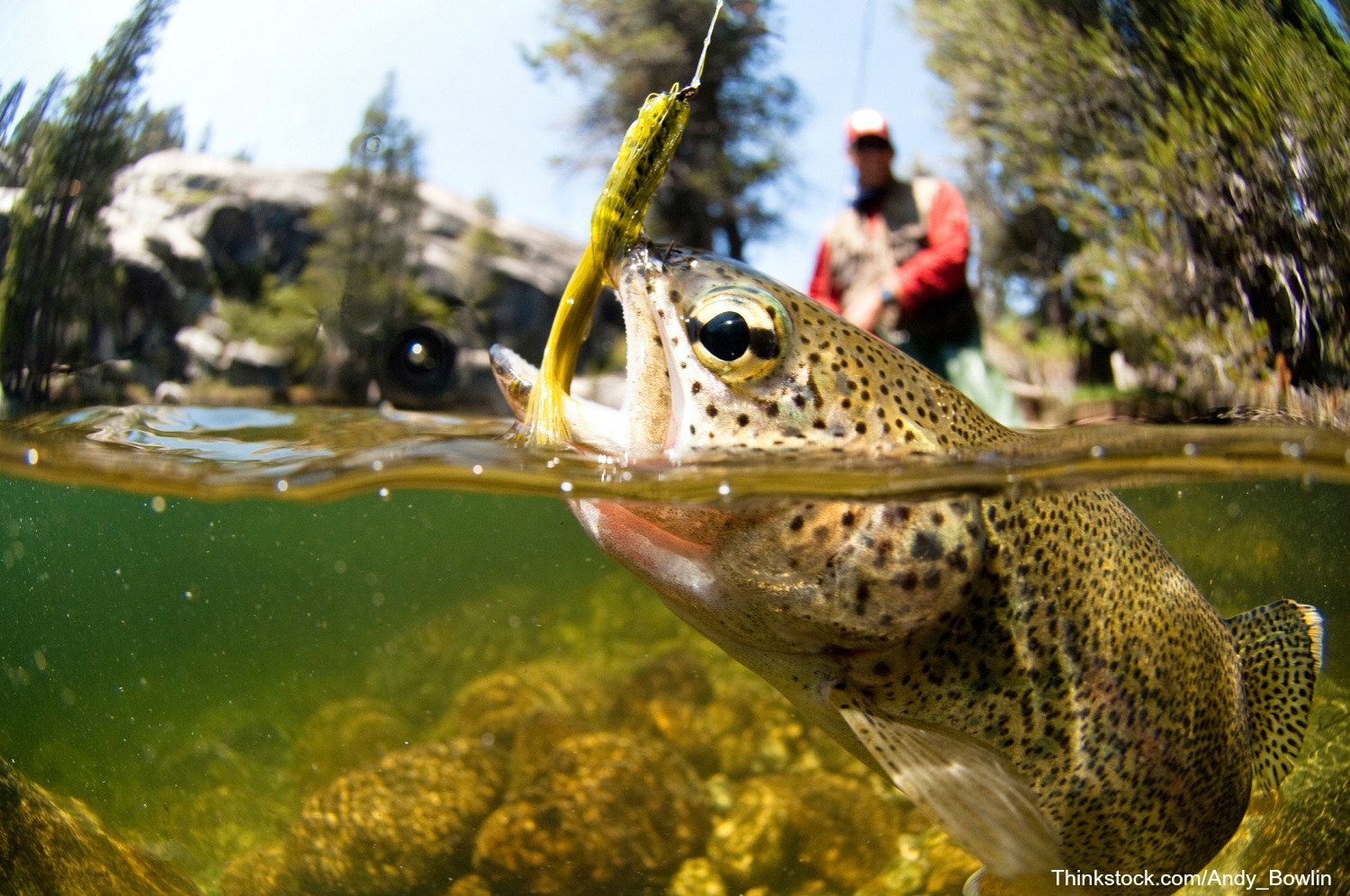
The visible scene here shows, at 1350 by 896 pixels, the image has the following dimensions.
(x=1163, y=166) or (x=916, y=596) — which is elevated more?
(x=1163, y=166)

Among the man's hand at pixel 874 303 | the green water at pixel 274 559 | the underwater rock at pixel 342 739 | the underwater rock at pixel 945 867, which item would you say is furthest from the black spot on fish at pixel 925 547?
the underwater rock at pixel 342 739

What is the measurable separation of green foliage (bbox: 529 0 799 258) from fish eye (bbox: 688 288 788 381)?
2.23 meters

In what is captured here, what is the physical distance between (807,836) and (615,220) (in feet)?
9.13

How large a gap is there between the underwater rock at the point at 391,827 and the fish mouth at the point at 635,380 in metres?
2.27

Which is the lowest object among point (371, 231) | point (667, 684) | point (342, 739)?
point (342, 739)

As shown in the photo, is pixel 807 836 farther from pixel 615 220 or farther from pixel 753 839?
pixel 615 220

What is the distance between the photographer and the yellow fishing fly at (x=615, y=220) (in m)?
2.10

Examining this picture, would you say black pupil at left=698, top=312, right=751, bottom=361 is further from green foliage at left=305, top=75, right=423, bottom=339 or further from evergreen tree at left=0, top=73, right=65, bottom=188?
evergreen tree at left=0, top=73, right=65, bottom=188

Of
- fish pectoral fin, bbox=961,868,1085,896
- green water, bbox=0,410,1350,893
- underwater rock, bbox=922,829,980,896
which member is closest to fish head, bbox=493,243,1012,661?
green water, bbox=0,410,1350,893

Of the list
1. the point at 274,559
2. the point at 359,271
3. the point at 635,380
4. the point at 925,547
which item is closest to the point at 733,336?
the point at 635,380

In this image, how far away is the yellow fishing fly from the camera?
2102mm

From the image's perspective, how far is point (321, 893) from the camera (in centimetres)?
339

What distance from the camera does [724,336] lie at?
196 centimetres

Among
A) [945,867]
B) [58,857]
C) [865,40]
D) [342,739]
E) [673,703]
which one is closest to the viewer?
[58,857]
